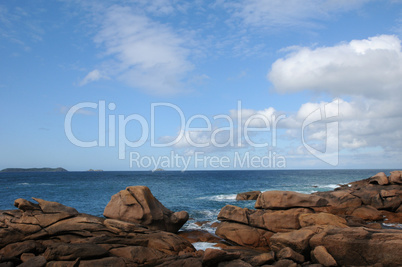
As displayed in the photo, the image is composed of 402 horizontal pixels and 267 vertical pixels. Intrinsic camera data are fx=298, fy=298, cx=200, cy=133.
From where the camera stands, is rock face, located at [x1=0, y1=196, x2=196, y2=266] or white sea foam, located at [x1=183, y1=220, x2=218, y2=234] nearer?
rock face, located at [x1=0, y1=196, x2=196, y2=266]

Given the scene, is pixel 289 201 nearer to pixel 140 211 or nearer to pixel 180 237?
pixel 180 237

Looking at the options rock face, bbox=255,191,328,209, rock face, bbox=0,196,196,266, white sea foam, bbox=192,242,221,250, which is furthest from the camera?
rock face, bbox=255,191,328,209

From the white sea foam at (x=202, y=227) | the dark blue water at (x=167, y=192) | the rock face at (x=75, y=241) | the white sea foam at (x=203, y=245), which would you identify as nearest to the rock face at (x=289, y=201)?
the white sea foam at (x=202, y=227)

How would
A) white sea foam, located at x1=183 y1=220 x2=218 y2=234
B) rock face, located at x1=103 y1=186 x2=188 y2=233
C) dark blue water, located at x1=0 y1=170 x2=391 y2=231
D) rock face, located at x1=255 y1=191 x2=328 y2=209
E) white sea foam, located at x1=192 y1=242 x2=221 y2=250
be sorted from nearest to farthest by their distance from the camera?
white sea foam, located at x1=192 y1=242 x2=221 y2=250
rock face, located at x1=103 y1=186 x2=188 y2=233
rock face, located at x1=255 y1=191 x2=328 y2=209
white sea foam, located at x1=183 y1=220 x2=218 y2=234
dark blue water, located at x1=0 y1=170 x2=391 y2=231

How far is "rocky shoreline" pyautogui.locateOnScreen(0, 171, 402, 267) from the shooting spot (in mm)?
15664

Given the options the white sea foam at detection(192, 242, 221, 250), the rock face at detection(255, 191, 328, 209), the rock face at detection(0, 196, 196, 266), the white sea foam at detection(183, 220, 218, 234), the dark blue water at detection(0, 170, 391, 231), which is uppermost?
the rock face at detection(255, 191, 328, 209)

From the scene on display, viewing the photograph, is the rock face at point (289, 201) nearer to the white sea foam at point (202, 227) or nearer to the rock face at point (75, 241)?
the white sea foam at point (202, 227)

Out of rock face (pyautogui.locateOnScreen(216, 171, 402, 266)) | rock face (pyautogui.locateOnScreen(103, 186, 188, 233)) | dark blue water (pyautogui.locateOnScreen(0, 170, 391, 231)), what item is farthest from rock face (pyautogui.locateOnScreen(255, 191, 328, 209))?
dark blue water (pyautogui.locateOnScreen(0, 170, 391, 231))

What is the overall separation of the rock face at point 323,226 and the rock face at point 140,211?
448 centimetres

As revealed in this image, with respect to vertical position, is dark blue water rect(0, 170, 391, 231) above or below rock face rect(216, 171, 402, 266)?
below

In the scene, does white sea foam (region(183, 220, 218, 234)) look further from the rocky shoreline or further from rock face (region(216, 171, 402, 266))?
rock face (region(216, 171, 402, 266))

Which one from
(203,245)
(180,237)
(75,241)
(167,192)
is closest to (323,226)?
(203,245)

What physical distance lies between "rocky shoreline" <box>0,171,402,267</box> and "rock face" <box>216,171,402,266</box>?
1.9 inches

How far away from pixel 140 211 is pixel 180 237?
4.05 m
